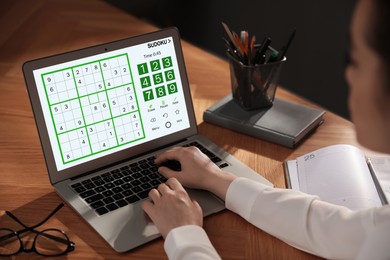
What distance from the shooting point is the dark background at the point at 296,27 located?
2836 millimetres

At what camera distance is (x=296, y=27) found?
117 inches

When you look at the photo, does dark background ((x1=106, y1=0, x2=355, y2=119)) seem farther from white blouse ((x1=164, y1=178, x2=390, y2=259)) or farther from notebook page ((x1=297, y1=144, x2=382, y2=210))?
white blouse ((x1=164, y1=178, x2=390, y2=259))

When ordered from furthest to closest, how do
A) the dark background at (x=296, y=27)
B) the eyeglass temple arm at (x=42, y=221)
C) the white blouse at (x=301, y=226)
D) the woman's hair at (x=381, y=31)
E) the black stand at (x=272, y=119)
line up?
the dark background at (x=296, y=27) → the black stand at (x=272, y=119) → the eyeglass temple arm at (x=42, y=221) → the white blouse at (x=301, y=226) → the woman's hair at (x=381, y=31)

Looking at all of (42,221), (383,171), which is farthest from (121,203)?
(383,171)

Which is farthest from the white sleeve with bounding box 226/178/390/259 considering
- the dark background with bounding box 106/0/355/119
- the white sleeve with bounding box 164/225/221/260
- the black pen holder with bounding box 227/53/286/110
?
the dark background with bounding box 106/0/355/119

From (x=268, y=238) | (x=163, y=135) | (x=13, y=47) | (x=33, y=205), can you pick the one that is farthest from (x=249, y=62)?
(x=13, y=47)

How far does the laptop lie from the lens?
127cm

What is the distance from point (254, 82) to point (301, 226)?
480 mm

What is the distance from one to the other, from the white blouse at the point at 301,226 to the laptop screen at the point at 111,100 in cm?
26

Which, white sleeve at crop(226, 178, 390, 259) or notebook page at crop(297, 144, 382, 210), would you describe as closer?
white sleeve at crop(226, 178, 390, 259)

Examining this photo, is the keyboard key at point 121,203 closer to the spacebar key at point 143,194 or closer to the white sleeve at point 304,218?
the spacebar key at point 143,194

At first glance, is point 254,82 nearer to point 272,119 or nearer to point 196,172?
point 272,119

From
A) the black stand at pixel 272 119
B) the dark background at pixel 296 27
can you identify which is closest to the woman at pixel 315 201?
the black stand at pixel 272 119

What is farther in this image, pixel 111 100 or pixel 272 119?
pixel 272 119
